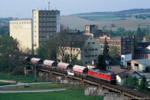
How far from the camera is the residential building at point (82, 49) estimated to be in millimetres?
84625

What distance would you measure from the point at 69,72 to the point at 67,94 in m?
12.0

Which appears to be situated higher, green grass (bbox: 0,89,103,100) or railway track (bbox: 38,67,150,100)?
railway track (bbox: 38,67,150,100)

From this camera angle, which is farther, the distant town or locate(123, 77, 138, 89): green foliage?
the distant town

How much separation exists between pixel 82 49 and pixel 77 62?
6.65 metres

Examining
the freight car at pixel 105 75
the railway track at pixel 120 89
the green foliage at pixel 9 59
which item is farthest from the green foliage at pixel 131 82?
the green foliage at pixel 9 59

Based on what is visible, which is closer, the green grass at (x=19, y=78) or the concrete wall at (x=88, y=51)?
the green grass at (x=19, y=78)

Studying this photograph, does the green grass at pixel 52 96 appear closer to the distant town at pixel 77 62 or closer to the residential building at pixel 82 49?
the distant town at pixel 77 62

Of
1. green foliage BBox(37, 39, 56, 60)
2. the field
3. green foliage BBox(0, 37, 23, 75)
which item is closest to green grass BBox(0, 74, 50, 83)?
the field

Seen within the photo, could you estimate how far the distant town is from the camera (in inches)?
2077

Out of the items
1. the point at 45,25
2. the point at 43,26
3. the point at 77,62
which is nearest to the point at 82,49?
the point at 77,62

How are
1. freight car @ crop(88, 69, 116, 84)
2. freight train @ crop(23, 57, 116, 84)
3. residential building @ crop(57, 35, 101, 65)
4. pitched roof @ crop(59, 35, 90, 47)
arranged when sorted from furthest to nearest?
pitched roof @ crop(59, 35, 90, 47), residential building @ crop(57, 35, 101, 65), freight train @ crop(23, 57, 116, 84), freight car @ crop(88, 69, 116, 84)

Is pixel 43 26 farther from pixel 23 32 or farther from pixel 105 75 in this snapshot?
pixel 105 75

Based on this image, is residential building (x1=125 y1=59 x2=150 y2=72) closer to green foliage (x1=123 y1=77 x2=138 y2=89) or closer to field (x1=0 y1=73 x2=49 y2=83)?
green foliage (x1=123 y1=77 x2=138 y2=89)

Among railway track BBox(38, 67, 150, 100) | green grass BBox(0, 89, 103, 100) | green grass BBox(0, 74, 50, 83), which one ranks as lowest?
green grass BBox(0, 89, 103, 100)
